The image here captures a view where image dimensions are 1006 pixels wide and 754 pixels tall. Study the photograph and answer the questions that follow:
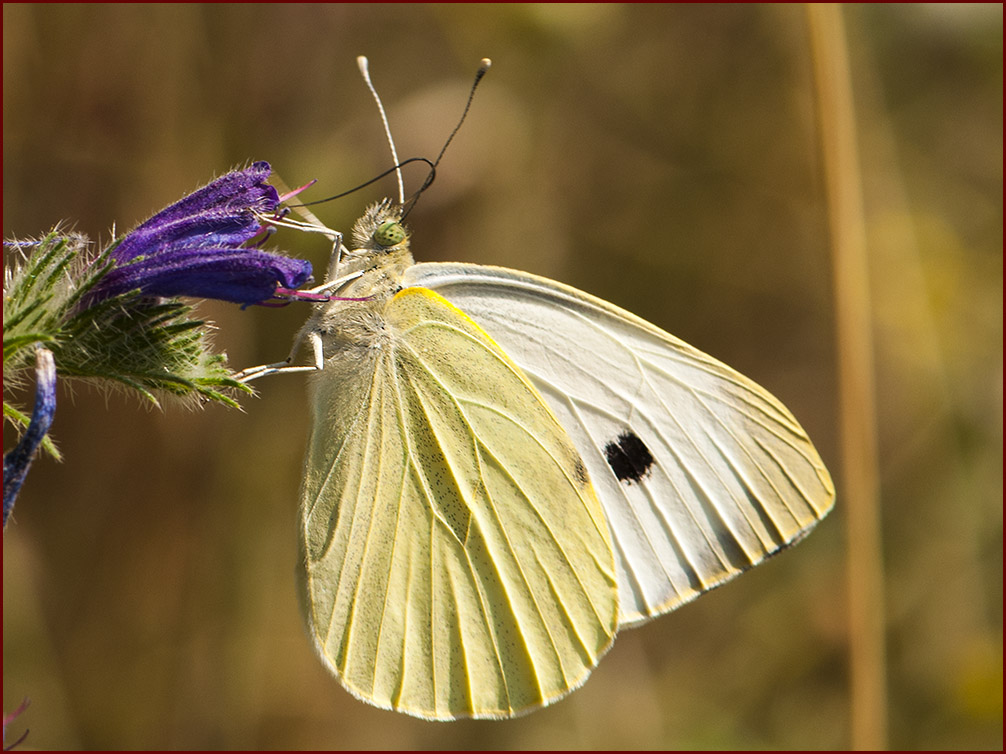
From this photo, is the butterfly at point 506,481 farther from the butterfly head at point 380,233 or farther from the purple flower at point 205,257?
the purple flower at point 205,257

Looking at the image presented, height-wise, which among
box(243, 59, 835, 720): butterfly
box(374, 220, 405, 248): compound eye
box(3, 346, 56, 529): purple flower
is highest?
box(374, 220, 405, 248): compound eye

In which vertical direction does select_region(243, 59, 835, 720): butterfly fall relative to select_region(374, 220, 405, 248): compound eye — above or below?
below

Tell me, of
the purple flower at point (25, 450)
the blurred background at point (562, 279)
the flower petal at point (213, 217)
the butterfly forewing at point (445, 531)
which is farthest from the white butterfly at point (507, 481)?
the purple flower at point (25, 450)

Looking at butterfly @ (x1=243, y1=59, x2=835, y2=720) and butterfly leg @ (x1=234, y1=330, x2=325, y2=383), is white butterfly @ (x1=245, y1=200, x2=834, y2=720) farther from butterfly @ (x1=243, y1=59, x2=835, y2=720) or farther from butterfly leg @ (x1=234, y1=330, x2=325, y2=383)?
butterfly leg @ (x1=234, y1=330, x2=325, y2=383)

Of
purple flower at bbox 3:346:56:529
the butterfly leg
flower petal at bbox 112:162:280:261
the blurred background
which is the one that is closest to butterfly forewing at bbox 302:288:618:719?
the butterfly leg

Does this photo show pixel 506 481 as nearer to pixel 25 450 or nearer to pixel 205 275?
pixel 205 275
